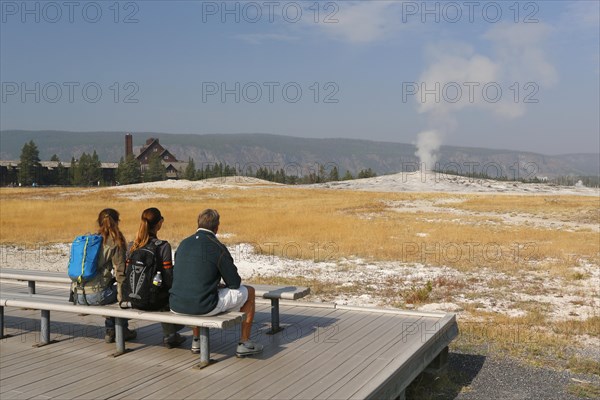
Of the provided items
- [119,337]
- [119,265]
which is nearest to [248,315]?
[119,337]

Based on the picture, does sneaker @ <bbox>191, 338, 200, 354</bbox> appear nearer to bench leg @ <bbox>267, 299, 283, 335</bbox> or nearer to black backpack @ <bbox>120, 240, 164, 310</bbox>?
black backpack @ <bbox>120, 240, 164, 310</bbox>

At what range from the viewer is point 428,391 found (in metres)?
8.01

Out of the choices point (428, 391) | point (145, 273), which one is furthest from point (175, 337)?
point (428, 391)

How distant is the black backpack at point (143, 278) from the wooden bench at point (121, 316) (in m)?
0.12

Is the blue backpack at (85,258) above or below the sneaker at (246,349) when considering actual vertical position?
above

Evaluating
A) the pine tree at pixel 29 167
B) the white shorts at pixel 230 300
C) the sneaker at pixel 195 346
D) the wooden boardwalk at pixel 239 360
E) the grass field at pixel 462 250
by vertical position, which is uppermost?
the pine tree at pixel 29 167

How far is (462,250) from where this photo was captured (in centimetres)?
2188

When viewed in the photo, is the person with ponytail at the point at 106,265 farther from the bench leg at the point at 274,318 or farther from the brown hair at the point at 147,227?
the bench leg at the point at 274,318

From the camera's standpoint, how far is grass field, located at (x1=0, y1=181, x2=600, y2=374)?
11.2 meters

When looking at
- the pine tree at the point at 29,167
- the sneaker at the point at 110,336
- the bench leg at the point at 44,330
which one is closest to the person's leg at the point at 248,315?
the sneaker at the point at 110,336

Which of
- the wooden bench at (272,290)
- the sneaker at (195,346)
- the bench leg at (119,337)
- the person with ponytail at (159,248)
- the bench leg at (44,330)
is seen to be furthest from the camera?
the wooden bench at (272,290)

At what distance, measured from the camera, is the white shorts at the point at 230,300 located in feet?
21.7

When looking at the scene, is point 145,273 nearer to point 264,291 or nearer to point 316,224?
point 264,291

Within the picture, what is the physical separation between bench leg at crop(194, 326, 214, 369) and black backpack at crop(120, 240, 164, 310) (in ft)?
2.31
